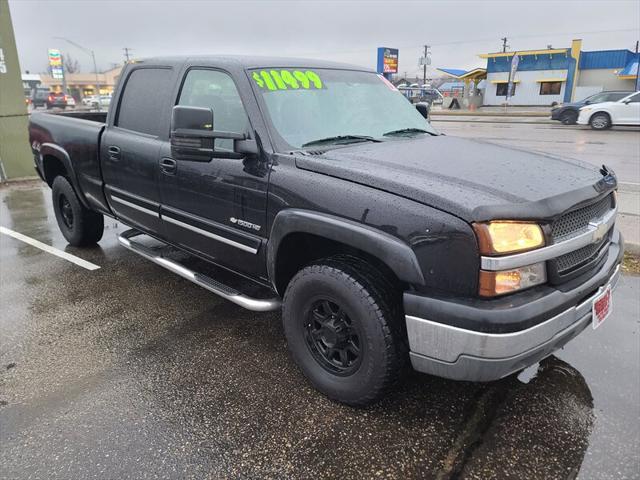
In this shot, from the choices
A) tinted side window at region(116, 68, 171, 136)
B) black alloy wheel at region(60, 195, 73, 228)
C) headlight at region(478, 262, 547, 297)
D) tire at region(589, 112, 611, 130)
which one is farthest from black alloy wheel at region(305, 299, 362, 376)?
tire at region(589, 112, 611, 130)

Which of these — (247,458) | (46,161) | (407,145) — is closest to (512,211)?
(407,145)

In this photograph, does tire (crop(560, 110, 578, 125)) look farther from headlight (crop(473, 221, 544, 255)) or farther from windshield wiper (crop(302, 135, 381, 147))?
headlight (crop(473, 221, 544, 255))

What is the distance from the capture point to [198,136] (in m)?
2.81

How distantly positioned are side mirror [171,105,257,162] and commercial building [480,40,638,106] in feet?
132

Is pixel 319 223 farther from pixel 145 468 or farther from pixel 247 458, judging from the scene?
pixel 145 468

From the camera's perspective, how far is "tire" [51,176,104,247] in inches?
201

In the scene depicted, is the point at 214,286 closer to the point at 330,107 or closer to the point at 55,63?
the point at 330,107

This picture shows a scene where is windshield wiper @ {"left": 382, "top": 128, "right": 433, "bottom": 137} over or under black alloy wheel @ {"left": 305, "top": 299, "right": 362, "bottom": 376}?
over

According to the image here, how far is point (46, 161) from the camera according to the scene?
534cm

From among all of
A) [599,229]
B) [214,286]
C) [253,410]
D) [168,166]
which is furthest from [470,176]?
[168,166]

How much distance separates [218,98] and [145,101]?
100 centimetres

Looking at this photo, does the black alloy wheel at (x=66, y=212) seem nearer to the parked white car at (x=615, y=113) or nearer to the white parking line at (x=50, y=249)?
the white parking line at (x=50, y=249)

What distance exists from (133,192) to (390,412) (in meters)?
2.70

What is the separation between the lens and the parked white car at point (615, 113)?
57.5 ft
